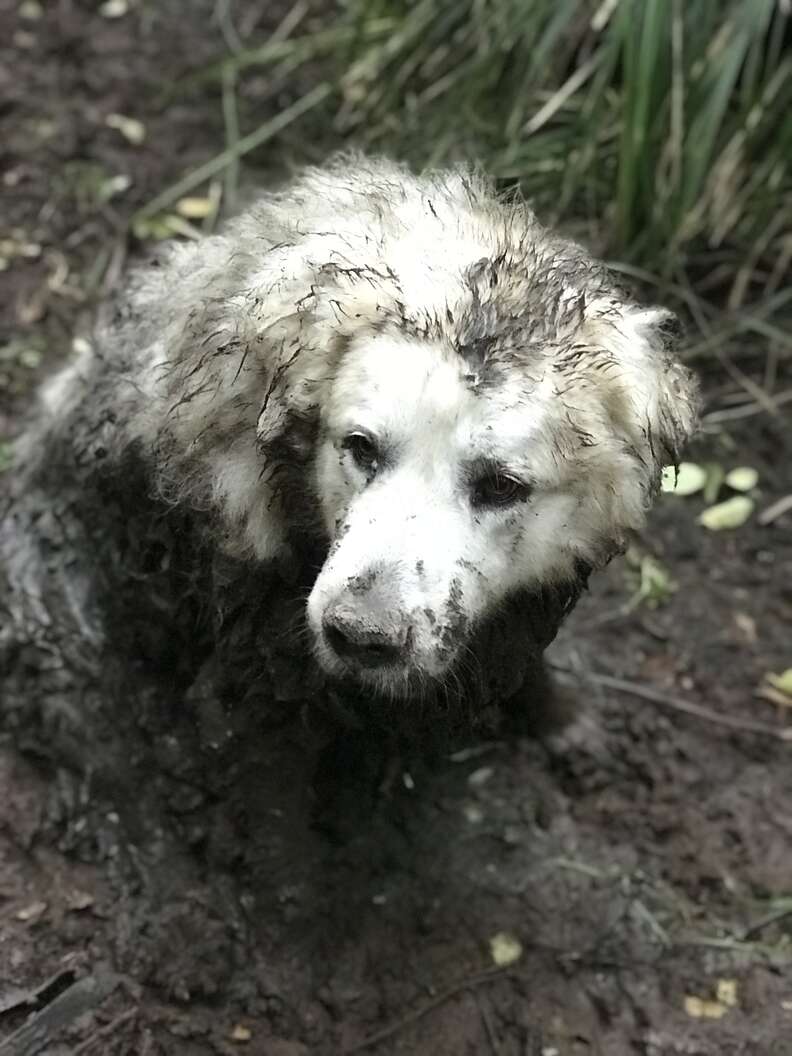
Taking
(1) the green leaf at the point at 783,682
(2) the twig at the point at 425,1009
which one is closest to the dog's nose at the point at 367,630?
(2) the twig at the point at 425,1009

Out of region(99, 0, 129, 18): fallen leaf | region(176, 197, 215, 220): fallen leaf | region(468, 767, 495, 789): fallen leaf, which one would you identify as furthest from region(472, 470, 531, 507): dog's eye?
region(99, 0, 129, 18): fallen leaf

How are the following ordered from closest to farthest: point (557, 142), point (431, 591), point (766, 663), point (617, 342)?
point (431, 591), point (617, 342), point (766, 663), point (557, 142)

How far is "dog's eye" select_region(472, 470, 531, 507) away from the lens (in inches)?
72.3

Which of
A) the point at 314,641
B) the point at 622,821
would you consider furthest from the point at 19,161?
the point at 622,821

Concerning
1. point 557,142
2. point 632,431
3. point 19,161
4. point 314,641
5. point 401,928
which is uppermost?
point 19,161

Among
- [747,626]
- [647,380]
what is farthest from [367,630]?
[747,626]

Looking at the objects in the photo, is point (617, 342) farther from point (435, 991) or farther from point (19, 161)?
point (19, 161)

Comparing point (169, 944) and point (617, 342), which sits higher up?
point (617, 342)

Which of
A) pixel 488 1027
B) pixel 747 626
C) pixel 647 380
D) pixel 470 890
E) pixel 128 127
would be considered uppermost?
pixel 128 127

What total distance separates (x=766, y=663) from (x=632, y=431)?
4.93ft

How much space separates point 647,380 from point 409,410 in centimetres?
44

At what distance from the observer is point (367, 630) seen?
1.73 meters

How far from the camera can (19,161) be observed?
4.07 meters

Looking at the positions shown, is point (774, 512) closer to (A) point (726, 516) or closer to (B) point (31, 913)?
(A) point (726, 516)
